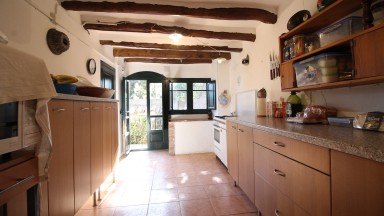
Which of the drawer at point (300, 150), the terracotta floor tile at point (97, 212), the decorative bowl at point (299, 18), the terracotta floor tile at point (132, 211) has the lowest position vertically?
the terracotta floor tile at point (97, 212)

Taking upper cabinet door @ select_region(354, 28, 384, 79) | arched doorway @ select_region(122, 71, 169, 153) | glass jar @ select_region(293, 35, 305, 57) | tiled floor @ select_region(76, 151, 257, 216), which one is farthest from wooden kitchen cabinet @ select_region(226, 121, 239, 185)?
arched doorway @ select_region(122, 71, 169, 153)

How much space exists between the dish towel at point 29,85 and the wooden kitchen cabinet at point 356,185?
4.86 ft

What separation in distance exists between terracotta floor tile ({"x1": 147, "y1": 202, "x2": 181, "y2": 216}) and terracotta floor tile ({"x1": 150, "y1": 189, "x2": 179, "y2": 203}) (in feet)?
0.27

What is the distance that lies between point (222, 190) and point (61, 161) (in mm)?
1818

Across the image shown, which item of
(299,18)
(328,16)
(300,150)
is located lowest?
(300,150)

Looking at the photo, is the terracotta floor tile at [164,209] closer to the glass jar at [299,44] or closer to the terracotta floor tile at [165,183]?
the terracotta floor tile at [165,183]

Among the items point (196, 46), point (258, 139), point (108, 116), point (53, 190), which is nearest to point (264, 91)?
point (258, 139)

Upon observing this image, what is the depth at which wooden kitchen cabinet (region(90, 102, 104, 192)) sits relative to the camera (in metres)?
1.76

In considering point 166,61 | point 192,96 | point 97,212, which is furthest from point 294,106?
point 166,61

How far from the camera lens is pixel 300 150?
3.38 ft

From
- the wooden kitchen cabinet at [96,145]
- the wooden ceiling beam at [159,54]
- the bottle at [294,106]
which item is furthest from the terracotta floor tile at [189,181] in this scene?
the wooden ceiling beam at [159,54]

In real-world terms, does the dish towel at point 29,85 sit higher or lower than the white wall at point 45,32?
lower

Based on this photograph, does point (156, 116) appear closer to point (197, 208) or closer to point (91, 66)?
point (91, 66)

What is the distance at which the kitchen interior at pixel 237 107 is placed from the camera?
2.77 feet
